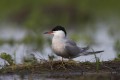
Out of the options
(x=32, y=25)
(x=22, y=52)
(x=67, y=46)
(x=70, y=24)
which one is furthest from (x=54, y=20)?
(x=67, y=46)

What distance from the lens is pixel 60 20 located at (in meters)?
22.2

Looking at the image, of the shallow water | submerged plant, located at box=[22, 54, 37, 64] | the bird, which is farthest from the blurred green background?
the shallow water

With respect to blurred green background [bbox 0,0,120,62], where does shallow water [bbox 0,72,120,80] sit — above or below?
below

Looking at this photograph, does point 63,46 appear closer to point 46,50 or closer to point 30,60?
point 30,60

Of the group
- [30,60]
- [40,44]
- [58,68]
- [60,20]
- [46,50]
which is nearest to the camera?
[58,68]

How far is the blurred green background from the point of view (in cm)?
1814

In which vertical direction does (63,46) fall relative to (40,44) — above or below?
below

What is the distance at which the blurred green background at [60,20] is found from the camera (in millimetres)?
18141

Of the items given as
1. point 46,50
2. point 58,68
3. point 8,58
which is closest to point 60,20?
point 46,50

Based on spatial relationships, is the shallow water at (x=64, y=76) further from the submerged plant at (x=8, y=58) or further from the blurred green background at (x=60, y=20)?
the blurred green background at (x=60, y=20)

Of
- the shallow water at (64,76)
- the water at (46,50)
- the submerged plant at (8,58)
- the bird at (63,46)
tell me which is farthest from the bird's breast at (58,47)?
the submerged plant at (8,58)

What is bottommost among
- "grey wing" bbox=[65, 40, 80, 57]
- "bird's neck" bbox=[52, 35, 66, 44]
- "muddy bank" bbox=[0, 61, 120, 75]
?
"muddy bank" bbox=[0, 61, 120, 75]

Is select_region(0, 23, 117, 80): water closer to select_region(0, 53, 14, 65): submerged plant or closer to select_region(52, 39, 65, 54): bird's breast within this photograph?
select_region(0, 53, 14, 65): submerged plant

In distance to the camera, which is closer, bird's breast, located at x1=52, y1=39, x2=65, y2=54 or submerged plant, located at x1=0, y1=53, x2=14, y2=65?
submerged plant, located at x1=0, y1=53, x2=14, y2=65
